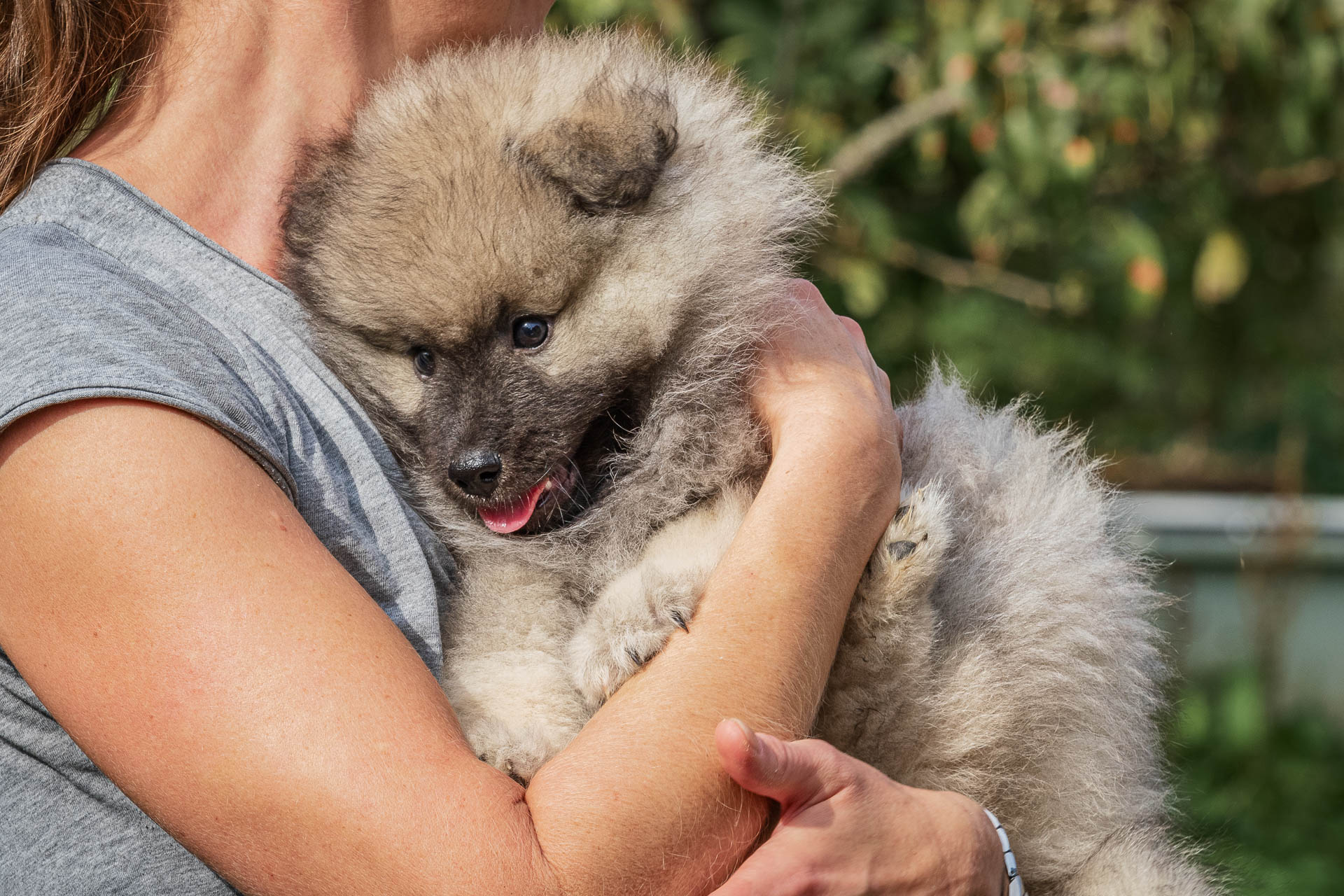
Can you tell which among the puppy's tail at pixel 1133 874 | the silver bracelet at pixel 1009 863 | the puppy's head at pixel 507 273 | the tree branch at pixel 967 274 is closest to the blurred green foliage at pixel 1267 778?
the tree branch at pixel 967 274

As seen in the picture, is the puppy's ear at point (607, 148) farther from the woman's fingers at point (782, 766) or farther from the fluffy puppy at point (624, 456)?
the woman's fingers at point (782, 766)

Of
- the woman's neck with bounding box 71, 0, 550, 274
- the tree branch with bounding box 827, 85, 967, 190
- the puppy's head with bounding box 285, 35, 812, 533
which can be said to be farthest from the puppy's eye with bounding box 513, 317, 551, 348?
the tree branch with bounding box 827, 85, 967, 190

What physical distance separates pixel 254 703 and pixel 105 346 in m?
0.43

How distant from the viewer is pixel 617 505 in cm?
199

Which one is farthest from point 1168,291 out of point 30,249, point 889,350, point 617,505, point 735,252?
point 30,249

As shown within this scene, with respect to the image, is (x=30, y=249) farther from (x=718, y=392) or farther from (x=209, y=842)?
(x=718, y=392)

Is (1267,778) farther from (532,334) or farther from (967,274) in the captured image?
(532,334)

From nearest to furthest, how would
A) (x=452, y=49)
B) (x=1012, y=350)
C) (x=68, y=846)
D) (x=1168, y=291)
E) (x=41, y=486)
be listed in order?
(x=41, y=486) → (x=68, y=846) → (x=452, y=49) → (x=1168, y=291) → (x=1012, y=350)

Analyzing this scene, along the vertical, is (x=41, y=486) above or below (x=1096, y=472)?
above

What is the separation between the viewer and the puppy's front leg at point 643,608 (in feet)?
5.41

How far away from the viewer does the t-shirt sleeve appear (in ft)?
4.31

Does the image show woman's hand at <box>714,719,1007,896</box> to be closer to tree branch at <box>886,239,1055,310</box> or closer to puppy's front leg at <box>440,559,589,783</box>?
puppy's front leg at <box>440,559,589,783</box>

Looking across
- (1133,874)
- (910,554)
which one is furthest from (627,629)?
(1133,874)

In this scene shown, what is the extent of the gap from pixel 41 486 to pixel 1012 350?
478 cm
